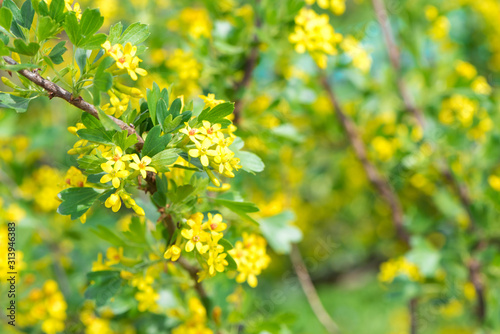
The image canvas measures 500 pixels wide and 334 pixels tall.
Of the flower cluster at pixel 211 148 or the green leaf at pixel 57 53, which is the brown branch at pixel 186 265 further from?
the green leaf at pixel 57 53

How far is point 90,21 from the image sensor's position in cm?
68

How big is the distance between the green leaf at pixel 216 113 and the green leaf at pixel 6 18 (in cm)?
32

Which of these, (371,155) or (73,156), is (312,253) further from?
(73,156)

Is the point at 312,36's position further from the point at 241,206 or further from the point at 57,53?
the point at 57,53

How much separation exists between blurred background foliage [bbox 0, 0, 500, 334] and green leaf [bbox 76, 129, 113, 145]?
216 millimetres

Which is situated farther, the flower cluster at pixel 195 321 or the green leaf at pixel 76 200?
the flower cluster at pixel 195 321

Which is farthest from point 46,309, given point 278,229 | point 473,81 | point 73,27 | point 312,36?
point 473,81

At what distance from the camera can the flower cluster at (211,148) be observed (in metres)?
0.71

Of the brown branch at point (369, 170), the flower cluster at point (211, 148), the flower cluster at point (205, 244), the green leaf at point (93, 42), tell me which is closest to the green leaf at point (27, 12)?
the green leaf at point (93, 42)

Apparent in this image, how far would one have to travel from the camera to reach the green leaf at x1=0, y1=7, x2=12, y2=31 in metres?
0.65

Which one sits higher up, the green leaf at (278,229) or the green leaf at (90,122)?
the green leaf at (90,122)

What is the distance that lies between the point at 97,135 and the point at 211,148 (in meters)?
0.19

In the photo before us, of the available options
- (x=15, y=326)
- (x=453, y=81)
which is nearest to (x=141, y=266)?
(x=15, y=326)

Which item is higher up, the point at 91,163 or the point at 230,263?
the point at 91,163
